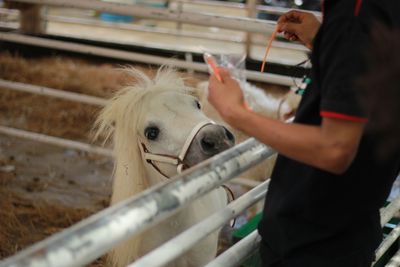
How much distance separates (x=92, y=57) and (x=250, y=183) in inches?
159

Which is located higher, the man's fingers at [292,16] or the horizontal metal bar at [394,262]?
the man's fingers at [292,16]

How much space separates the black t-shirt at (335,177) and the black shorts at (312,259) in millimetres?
12

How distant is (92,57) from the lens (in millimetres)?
7035

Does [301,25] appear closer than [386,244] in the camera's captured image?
Yes

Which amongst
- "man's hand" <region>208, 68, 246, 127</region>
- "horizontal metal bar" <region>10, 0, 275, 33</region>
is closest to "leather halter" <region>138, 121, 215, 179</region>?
"man's hand" <region>208, 68, 246, 127</region>

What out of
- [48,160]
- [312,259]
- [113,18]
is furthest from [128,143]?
[113,18]

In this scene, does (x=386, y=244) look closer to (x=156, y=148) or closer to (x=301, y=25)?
(x=301, y=25)

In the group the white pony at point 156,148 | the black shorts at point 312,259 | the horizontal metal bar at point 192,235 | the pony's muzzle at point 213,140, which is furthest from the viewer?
the white pony at point 156,148

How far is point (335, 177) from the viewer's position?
109cm

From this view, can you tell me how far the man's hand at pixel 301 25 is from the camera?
59.5 inches

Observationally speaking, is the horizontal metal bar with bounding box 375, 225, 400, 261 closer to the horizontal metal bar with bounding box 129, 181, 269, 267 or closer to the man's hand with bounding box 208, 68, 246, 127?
the horizontal metal bar with bounding box 129, 181, 269, 267

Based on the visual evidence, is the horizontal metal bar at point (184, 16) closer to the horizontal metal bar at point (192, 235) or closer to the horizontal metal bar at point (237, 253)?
the horizontal metal bar at point (192, 235)

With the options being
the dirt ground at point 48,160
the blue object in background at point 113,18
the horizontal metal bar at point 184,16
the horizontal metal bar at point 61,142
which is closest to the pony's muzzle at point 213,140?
the dirt ground at point 48,160

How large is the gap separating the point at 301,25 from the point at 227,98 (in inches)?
21.9
